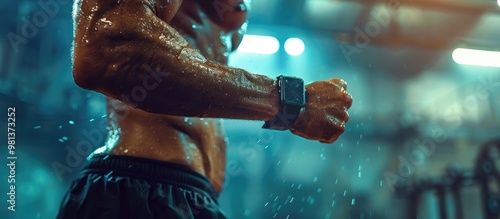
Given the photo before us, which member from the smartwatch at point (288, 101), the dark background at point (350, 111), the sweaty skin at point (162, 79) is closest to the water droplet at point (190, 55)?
the sweaty skin at point (162, 79)

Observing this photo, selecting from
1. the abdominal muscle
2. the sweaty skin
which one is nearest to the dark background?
the abdominal muscle

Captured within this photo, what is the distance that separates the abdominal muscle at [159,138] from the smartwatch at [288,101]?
9.0 inches

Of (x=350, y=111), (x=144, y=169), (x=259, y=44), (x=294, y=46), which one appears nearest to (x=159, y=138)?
(x=144, y=169)

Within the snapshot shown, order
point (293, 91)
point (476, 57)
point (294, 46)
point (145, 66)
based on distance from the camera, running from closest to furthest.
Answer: point (145, 66)
point (293, 91)
point (294, 46)
point (476, 57)

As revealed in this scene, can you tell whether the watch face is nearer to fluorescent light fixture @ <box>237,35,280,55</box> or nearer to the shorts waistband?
the shorts waistband

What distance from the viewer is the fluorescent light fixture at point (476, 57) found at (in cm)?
405

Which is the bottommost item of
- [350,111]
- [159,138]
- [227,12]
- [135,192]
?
[135,192]

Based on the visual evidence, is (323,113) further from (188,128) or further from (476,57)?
(476,57)

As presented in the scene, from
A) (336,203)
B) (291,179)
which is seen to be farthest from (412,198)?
(291,179)

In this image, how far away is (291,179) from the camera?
3881mm

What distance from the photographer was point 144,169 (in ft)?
3.10

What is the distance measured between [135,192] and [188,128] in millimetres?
177

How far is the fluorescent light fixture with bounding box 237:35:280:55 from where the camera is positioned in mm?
3344

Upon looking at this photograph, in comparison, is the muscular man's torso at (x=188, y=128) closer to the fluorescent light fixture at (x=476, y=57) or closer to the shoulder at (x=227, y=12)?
the shoulder at (x=227, y=12)
